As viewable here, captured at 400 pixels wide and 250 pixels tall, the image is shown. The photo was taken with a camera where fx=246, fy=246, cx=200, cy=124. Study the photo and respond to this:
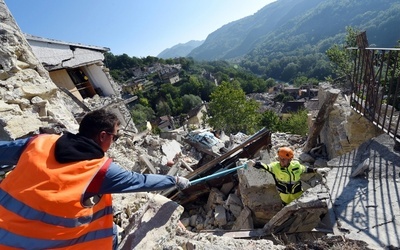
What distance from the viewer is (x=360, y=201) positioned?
3016mm

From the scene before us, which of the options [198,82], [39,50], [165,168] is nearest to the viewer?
[165,168]

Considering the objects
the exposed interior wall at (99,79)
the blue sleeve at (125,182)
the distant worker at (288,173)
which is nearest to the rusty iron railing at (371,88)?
the distant worker at (288,173)

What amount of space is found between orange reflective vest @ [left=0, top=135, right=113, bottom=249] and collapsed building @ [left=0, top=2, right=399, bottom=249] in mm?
1081

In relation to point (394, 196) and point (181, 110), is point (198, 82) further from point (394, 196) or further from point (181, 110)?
point (394, 196)

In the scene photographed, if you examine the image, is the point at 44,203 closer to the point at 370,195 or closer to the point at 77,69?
the point at 370,195

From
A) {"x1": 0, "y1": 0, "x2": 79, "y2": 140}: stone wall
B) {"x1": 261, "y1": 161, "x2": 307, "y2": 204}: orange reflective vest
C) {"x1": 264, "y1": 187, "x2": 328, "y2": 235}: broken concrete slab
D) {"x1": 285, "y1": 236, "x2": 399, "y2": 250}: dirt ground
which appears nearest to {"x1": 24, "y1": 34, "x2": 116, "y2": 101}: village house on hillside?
{"x1": 0, "y1": 0, "x2": 79, "y2": 140}: stone wall

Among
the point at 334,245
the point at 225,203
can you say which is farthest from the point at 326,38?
the point at 334,245

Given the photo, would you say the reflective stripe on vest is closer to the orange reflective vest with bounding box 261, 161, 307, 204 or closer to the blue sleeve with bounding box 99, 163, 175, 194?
the orange reflective vest with bounding box 261, 161, 307, 204

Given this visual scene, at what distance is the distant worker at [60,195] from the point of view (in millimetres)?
1585

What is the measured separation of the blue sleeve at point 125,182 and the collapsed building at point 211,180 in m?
0.81

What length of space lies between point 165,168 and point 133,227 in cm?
478

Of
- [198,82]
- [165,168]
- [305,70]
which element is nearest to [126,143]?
[165,168]

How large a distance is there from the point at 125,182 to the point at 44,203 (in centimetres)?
54

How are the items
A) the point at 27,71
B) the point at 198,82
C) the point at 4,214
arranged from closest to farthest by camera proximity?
1. the point at 4,214
2. the point at 27,71
3. the point at 198,82
